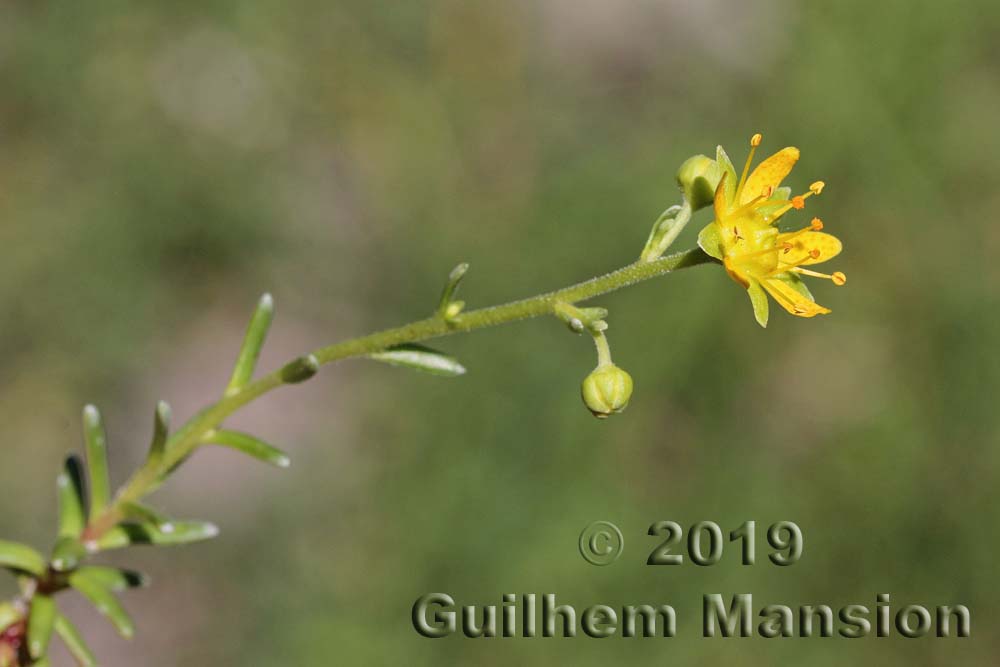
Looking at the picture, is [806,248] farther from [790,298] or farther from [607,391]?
[607,391]

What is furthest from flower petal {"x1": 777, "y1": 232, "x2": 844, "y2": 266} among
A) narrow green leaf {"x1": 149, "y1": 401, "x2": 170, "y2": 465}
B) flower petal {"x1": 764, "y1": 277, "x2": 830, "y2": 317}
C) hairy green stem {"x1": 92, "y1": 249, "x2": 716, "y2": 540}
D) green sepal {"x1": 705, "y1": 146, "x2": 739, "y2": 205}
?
narrow green leaf {"x1": 149, "y1": 401, "x2": 170, "y2": 465}

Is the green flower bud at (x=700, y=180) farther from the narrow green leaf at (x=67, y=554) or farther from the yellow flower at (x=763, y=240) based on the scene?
the narrow green leaf at (x=67, y=554)

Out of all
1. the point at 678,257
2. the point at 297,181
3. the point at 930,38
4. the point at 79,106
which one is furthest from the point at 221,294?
the point at 930,38

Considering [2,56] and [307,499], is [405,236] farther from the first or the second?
[2,56]

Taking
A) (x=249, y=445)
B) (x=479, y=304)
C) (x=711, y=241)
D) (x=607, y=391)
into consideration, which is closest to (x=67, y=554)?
(x=249, y=445)

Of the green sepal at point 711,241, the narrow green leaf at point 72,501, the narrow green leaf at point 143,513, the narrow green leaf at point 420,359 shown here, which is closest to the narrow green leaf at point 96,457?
the narrow green leaf at point 72,501

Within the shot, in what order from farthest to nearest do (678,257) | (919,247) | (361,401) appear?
1. (919,247)
2. (361,401)
3. (678,257)
